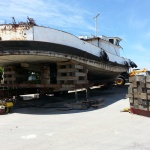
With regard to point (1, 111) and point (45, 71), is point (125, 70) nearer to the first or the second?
point (45, 71)

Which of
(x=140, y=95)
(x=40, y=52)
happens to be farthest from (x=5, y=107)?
(x=140, y=95)

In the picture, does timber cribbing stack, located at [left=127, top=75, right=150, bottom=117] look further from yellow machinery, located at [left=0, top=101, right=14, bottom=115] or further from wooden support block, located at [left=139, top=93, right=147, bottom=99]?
yellow machinery, located at [left=0, top=101, right=14, bottom=115]

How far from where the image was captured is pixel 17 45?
8570mm

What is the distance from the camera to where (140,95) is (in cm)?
758

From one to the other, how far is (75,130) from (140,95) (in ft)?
8.61

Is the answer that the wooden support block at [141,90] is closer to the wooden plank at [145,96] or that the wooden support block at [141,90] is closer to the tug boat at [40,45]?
the wooden plank at [145,96]

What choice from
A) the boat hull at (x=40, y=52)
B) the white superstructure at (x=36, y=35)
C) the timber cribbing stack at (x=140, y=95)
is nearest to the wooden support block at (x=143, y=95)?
the timber cribbing stack at (x=140, y=95)

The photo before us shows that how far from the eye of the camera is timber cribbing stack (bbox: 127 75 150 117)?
24.1 ft

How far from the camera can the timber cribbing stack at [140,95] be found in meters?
7.35

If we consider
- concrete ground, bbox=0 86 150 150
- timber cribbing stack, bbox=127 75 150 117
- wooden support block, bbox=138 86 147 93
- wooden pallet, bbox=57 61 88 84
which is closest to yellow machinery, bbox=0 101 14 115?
concrete ground, bbox=0 86 150 150

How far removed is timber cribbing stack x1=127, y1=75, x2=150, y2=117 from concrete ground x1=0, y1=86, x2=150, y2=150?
293 millimetres

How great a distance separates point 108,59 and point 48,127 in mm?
7841

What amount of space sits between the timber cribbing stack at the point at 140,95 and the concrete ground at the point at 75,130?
29 centimetres

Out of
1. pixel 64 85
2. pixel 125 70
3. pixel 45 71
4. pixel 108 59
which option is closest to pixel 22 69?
pixel 45 71
